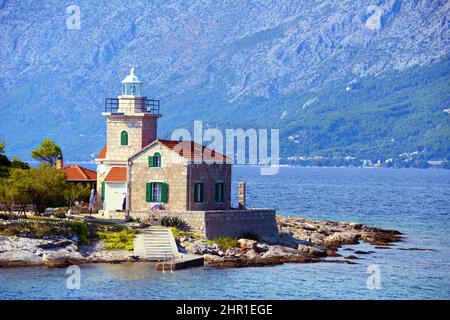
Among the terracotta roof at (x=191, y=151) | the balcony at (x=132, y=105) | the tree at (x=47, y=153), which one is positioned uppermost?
the balcony at (x=132, y=105)

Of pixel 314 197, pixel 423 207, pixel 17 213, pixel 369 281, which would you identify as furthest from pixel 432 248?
pixel 314 197

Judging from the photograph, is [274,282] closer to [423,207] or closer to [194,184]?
[194,184]

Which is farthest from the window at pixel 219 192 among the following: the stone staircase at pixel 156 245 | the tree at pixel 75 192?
→ the tree at pixel 75 192

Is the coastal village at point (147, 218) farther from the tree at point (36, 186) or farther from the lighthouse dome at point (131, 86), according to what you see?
the tree at point (36, 186)

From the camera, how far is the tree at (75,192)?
64.7m

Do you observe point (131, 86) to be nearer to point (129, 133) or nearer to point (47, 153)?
point (129, 133)

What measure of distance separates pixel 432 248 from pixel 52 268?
27913 millimetres

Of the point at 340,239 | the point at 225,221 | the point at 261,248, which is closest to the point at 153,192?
the point at 225,221

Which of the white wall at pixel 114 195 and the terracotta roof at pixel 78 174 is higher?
the terracotta roof at pixel 78 174

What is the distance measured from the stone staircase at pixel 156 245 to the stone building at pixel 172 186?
2664 millimetres

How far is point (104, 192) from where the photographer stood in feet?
216

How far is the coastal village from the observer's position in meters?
56.5

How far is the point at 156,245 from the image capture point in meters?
58.0

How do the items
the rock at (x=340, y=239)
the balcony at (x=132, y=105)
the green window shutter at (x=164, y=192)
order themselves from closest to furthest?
1. the green window shutter at (x=164, y=192)
2. the balcony at (x=132, y=105)
3. the rock at (x=340, y=239)
